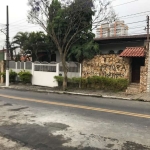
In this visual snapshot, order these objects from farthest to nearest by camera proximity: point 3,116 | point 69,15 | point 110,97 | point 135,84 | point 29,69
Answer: point 29,69 < point 69,15 < point 135,84 < point 110,97 < point 3,116

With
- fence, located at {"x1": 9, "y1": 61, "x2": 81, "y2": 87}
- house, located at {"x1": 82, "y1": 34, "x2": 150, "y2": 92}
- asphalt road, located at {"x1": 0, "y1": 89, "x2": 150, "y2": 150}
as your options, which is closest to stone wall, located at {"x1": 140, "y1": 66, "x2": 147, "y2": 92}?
house, located at {"x1": 82, "y1": 34, "x2": 150, "y2": 92}

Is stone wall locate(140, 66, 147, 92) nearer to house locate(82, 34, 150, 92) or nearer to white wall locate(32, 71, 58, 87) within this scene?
house locate(82, 34, 150, 92)

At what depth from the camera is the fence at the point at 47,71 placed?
18.3 meters

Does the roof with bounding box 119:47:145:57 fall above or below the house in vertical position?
above

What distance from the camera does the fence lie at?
18.3 m

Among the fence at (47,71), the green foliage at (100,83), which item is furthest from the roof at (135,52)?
the fence at (47,71)

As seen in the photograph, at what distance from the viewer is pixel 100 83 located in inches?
645

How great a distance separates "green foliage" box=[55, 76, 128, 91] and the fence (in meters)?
0.76

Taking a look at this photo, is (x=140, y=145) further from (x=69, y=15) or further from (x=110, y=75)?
(x=69, y=15)

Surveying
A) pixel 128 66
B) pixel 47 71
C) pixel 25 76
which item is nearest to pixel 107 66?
pixel 128 66

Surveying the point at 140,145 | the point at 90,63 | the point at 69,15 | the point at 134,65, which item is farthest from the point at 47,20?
the point at 140,145

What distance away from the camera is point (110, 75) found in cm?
1641

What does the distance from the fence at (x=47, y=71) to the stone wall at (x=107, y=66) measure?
85cm

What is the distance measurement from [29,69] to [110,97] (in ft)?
36.6
